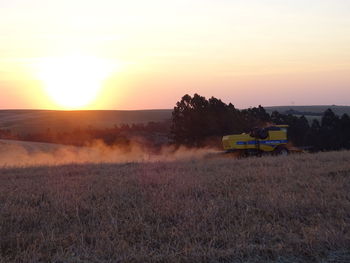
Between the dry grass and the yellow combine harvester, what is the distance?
1016 cm

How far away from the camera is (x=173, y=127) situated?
128 ft

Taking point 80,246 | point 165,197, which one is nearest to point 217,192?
point 165,197

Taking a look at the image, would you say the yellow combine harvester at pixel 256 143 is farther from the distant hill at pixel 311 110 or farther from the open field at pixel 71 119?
the distant hill at pixel 311 110

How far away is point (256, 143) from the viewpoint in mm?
20438

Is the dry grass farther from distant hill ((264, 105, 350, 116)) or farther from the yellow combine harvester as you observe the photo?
distant hill ((264, 105, 350, 116))

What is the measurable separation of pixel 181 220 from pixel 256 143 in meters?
14.3

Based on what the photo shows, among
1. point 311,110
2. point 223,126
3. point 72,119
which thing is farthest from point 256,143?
point 311,110

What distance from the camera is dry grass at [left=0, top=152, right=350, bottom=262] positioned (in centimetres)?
546

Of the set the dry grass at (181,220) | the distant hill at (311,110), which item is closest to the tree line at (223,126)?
the dry grass at (181,220)

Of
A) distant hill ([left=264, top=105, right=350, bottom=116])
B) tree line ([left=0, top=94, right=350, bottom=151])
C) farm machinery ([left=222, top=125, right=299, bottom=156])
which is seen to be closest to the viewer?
farm machinery ([left=222, top=125, right=299, bottom=156])

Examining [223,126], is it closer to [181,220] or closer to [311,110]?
[181,220]

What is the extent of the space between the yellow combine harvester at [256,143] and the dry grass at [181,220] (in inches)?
400

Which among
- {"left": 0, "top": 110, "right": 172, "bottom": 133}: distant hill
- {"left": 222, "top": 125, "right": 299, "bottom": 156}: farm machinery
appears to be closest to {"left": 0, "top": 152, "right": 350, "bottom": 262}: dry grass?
{"left": 222, "top": 125, "right": 299, "bottom": 156}: farm machinery

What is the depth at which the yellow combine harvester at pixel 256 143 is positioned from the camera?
20.4 m
